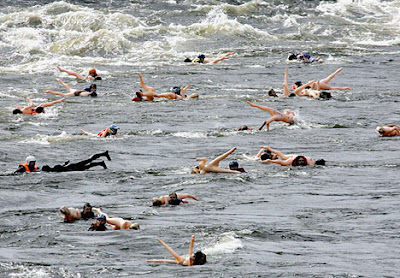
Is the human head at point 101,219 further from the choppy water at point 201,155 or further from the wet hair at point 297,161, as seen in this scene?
the wet hair at point 297,161

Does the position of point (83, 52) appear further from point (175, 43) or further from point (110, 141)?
point (110, 141)

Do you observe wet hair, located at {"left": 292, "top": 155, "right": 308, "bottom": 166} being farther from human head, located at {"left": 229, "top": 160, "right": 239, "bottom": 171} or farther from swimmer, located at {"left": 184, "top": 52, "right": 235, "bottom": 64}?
swimmer, located at {"left": 184, "top": 52, "right": 235, "bottom": 64}

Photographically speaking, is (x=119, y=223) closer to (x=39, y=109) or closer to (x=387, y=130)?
(x=387, y=130)

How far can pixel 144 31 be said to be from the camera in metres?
49.3

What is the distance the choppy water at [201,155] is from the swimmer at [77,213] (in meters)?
0.16

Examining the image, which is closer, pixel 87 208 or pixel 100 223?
pixel 100 223

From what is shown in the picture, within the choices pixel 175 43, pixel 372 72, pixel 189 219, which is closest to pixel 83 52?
pixel 175 43

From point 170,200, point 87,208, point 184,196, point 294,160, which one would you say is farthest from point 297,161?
point 87,208

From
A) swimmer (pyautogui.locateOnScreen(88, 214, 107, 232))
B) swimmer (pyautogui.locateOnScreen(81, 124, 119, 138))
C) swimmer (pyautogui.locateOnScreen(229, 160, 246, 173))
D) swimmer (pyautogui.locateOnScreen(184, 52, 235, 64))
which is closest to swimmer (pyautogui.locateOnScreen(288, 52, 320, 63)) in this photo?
swimmer (pyautogui.locateOnScreen(184, 52, 235, 64))

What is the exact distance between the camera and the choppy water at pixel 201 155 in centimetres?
1215

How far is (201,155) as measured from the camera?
20.6m

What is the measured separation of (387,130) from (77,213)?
11.7 metres

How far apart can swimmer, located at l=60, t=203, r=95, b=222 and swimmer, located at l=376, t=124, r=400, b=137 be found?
1119 cm

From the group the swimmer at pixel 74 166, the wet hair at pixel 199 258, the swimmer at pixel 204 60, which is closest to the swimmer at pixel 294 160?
the swimmer at pixel 74 166
